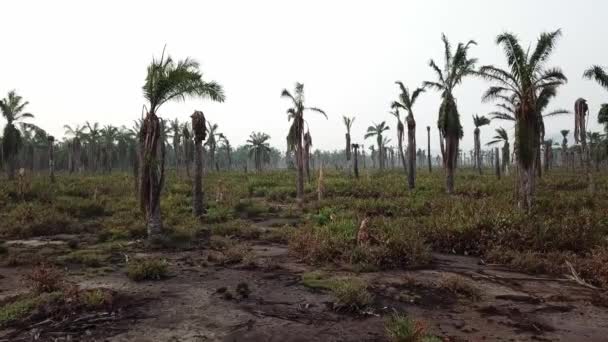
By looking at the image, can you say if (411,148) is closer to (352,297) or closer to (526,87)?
(526,87)

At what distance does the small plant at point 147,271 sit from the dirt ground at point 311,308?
8.4 inches

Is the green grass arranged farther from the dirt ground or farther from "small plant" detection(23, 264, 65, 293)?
"small plant" detection(23, 264, 65, 293)

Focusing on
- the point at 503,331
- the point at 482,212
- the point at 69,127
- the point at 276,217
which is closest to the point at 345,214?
the point at 276,217

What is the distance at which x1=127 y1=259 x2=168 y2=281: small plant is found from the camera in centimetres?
909

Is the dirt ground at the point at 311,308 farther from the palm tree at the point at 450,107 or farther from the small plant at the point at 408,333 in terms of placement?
the palm tree at the point at 450,107

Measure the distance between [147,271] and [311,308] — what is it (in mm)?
4175

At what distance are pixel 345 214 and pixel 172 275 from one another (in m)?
9.20

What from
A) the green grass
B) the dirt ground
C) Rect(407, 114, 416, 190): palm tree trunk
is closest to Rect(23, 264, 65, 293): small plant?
the dirt ground

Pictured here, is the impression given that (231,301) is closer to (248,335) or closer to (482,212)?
(248,335)

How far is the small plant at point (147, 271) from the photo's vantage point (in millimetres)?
9086

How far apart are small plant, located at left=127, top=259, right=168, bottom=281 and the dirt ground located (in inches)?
8.4

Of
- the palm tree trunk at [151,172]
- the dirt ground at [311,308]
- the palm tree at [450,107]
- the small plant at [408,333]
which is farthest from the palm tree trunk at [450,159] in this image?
the small plant at [408,333]

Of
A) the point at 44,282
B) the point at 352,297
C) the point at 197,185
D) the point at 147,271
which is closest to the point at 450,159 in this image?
the point at 197,185

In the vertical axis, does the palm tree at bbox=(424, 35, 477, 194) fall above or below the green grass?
above
